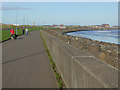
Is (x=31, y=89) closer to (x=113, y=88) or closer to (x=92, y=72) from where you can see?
(x=92, y=72)

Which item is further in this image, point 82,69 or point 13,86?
point 13,86

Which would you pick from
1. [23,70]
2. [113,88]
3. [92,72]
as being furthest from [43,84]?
[113,88]

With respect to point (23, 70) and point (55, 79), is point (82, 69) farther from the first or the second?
point (23, 70)

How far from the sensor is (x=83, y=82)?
408 centimetres

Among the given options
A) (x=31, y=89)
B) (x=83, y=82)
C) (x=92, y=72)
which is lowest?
(x=31, y=89)

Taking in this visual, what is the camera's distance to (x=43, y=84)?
22.1 ft

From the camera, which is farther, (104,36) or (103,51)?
(104,36)

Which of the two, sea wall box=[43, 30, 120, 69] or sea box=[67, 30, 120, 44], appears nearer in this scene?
sea wall box=[43, 30, 120, 69]

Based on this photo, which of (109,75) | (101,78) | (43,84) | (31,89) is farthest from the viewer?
(43,84)

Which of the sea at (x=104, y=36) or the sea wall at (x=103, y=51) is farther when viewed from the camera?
the sea at (x=104, y=36)

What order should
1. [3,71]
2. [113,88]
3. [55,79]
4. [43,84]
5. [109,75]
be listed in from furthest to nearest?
[3,71], [55,79], [43,84], [109,75], [113,88]

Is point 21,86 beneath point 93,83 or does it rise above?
beneath

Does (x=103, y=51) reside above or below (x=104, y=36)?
below

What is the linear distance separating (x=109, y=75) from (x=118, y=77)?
0.55ft
